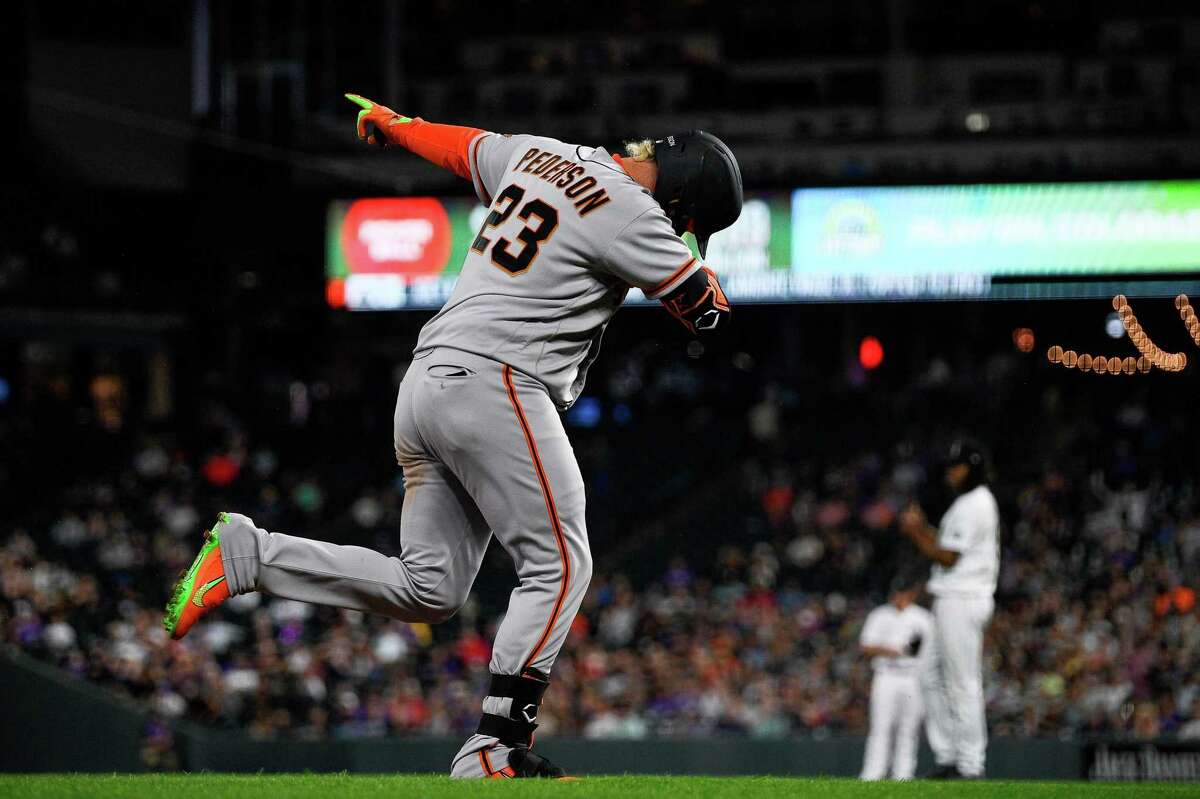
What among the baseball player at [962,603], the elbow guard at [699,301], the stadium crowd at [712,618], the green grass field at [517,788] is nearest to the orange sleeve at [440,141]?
the elbow guard at [699,301]

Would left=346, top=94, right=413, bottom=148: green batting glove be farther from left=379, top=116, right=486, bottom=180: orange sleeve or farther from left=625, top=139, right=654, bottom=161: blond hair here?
left=625, top=139, right=654, bottom=161: blond hair

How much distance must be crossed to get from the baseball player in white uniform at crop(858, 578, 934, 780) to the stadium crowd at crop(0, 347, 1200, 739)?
11.3ft

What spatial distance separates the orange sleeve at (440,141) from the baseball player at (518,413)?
31cm

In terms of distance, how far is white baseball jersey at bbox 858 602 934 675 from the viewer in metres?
11.7

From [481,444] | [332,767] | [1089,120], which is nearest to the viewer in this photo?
[481,444]

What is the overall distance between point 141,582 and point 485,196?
1559 cm

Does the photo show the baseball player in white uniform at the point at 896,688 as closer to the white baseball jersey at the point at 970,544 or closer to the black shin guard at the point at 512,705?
the white baseball jersey at the point at 970,544

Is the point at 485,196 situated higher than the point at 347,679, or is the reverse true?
the point at 485,196

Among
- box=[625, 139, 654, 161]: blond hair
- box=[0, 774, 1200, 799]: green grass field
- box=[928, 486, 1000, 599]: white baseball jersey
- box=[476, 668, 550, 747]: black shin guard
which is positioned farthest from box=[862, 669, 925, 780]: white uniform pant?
box=[625, 139, 654, 161]: blond hair

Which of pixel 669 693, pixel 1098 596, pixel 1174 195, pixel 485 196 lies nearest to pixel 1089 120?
pixel 1174 195

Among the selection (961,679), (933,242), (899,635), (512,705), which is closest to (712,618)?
(933,242)

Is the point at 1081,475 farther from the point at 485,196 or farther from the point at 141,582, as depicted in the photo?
the point at 485,196

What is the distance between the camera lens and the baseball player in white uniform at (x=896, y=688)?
11.5m

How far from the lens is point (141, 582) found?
19.7 meters
